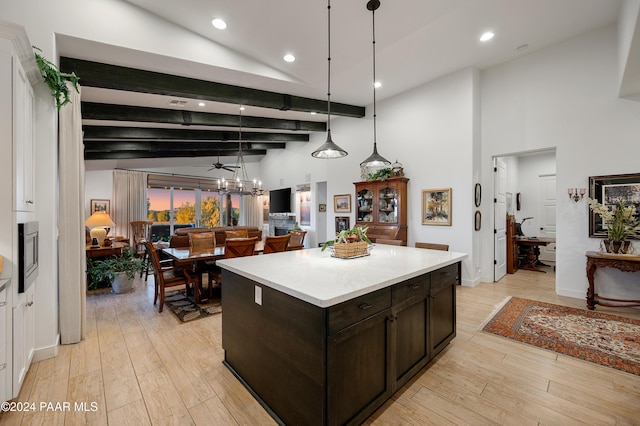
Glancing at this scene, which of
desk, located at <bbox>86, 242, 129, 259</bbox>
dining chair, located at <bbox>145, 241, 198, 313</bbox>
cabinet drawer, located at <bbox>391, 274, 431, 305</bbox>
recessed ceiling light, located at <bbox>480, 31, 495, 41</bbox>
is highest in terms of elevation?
recessed ceiling light, located at <bbox>480, 31, 495, 41</bbox>

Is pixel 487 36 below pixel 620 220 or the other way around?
the other way around

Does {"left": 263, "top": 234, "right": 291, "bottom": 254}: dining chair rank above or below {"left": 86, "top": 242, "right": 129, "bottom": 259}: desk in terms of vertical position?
above

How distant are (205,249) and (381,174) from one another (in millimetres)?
3727

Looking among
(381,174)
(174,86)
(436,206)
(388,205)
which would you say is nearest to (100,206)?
(174,86)

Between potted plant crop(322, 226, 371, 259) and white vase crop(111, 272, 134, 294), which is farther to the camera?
white vase crop(111, 272, 134, 294)

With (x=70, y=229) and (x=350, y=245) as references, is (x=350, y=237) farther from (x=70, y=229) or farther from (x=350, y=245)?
(x=70, y=229)

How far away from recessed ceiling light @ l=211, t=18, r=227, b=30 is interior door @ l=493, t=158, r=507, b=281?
491cm

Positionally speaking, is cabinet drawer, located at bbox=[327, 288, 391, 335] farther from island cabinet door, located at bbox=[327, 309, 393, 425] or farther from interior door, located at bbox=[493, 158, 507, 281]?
interior door, located at bbox=[493, 158, 507, 281]

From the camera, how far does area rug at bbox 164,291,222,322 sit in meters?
3.55

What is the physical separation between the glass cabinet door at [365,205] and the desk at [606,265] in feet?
11.4

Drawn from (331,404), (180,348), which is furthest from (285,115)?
(331,404)

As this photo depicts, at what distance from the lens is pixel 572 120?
409 centimetres

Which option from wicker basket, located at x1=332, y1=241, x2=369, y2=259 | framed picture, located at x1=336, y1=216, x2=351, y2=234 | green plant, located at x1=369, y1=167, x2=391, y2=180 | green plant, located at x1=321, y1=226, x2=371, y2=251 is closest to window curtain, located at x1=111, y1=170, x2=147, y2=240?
framed picture, located at x1=336, y1=216, x2=351, y2=234

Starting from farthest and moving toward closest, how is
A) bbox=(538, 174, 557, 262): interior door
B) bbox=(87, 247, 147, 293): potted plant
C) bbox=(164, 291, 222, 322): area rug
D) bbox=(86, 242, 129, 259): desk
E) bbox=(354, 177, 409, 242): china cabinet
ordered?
bbox=(538, 174, 557, 262): interior door, bbox=(354, 177, 409, 242): china cabinet, bbox=(86, 242, 129, 259): desk, bbox=(87, 247, 147, 293): potted plant, bbox=(164, 291, 222, 322): area rug
